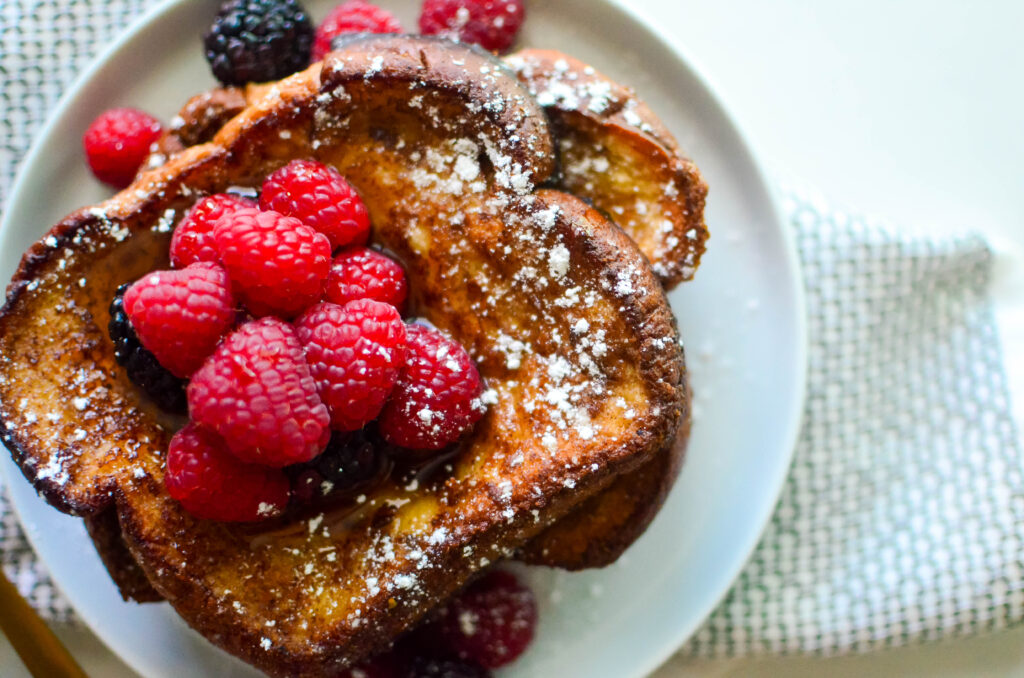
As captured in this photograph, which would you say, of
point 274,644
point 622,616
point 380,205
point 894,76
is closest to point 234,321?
point 380,205

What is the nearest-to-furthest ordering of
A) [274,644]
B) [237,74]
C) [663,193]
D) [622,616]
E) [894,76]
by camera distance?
[274,644]
[663,193]
[237,74]
[622,616]
[894,76]

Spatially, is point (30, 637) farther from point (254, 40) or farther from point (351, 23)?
point (351, 23)

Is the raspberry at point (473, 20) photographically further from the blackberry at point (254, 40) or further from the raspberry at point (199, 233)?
the raspberry at point (199, 233)

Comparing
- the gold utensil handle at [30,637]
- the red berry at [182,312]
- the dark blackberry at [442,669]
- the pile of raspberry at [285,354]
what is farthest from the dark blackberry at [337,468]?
the gold utensil handle at [30,637]

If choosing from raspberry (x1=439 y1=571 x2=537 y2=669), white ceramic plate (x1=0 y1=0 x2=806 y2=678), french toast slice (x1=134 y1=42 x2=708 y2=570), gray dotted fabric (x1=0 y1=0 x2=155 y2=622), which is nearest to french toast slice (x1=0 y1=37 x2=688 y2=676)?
french toast slice (x1=134 y1=42 x2=708 y2=570)

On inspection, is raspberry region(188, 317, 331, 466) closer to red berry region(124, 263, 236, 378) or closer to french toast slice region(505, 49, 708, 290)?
red berry region(124, 263, 236, 378)

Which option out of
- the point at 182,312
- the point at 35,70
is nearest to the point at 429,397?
the point at 182,312

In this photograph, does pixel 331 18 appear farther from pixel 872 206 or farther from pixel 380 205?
pixel 872 206
